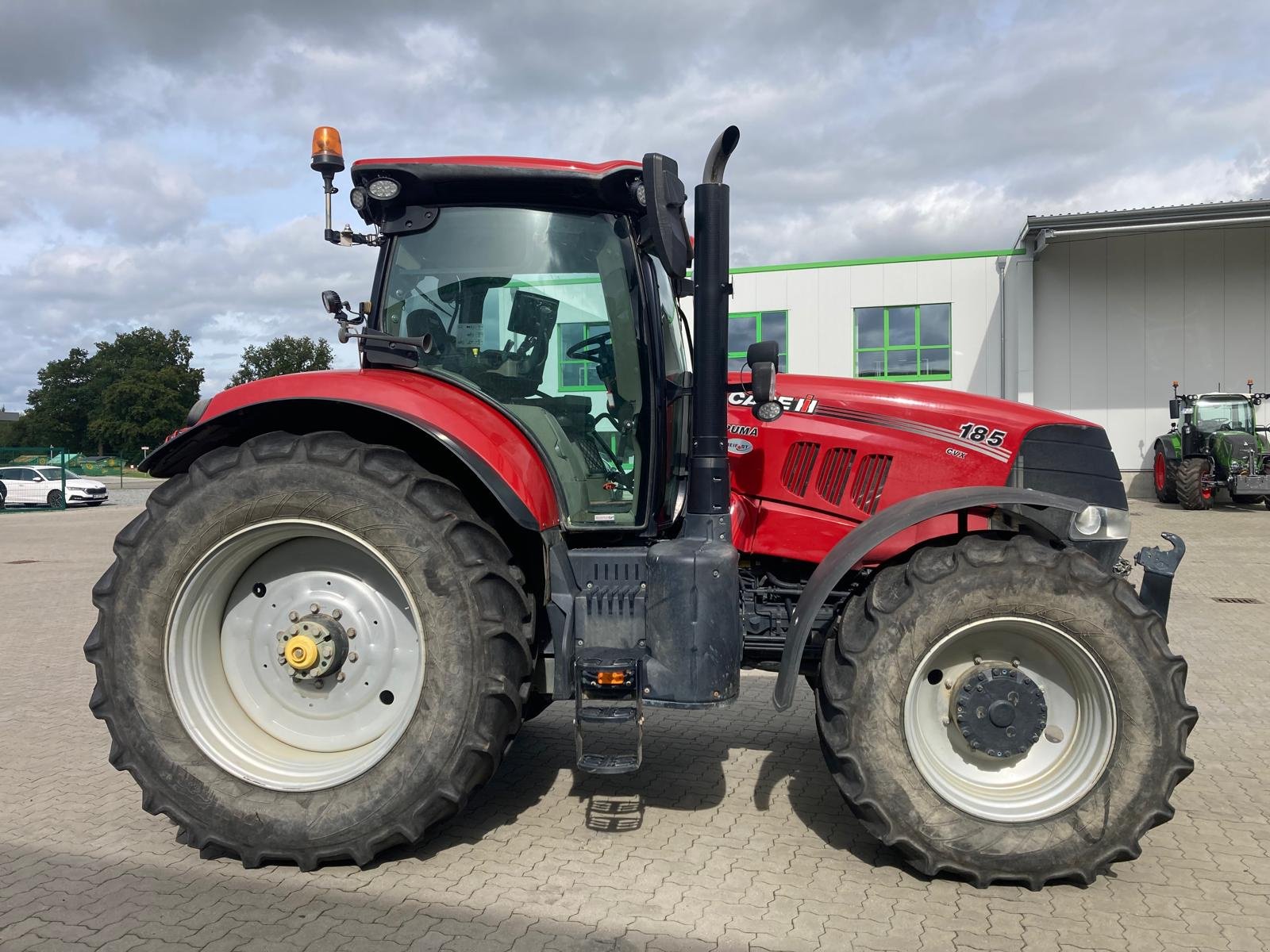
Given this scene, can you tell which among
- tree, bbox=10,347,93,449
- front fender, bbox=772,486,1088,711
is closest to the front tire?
front fender, bbox=772,486,1088,711

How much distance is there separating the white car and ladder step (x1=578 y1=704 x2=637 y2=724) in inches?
1032

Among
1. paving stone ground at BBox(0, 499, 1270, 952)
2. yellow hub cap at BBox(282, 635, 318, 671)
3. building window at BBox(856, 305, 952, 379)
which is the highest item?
building window at BBox(856, 305, 952, 379)

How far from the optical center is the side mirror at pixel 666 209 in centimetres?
297

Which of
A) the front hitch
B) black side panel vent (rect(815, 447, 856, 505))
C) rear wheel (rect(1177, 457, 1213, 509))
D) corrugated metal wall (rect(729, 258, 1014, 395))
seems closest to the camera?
the front hitch

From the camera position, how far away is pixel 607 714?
3.05m

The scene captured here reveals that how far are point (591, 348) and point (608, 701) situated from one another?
1287 mm

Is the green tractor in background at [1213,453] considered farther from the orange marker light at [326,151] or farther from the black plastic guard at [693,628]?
the orange marker light at [326,151]

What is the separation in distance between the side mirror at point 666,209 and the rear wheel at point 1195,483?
18215mm

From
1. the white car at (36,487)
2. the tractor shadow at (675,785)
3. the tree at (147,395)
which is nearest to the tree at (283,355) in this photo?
the tree at (147,395)

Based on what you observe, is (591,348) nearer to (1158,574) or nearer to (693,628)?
(693,628)

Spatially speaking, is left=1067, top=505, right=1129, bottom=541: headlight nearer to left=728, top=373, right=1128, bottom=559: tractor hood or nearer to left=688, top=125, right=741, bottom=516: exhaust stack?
left=728, top=373, right=1128, bottom=559: tractor hood

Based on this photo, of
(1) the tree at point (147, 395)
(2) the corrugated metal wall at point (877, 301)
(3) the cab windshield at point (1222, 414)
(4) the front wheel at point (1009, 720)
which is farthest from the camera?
(1) the tree at point (147, 395)

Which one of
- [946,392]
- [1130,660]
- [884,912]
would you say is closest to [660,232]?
[946,392]

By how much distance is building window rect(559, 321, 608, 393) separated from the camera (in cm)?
347
